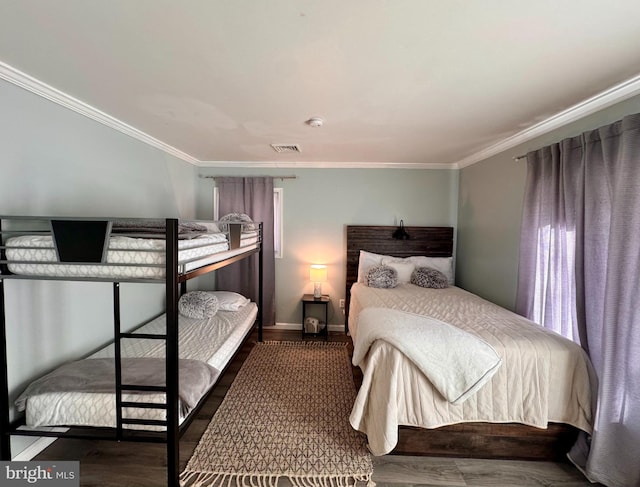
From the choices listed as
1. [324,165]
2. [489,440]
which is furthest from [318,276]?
[489,440]

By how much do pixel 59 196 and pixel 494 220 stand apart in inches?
154

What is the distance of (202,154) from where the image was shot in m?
3.48

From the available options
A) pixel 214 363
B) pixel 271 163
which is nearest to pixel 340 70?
pixel 214 363

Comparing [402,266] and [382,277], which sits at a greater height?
[402,266]

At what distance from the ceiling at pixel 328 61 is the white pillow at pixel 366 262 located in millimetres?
1664

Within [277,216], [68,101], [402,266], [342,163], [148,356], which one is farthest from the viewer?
[277,216]

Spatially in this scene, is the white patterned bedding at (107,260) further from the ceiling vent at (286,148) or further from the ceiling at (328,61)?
the ceiling vent at (286,148)

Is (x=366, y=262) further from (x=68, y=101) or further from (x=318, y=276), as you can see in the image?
(x=68, y=101)

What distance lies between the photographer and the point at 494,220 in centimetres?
306

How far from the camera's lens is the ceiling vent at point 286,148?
119 inches

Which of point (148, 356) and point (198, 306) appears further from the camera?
point (198, 306)

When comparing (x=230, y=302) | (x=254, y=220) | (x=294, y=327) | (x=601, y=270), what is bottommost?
(x=294, y=327)

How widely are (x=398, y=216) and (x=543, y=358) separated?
7.95ft

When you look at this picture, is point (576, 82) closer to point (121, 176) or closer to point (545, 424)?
point (545, 424)
